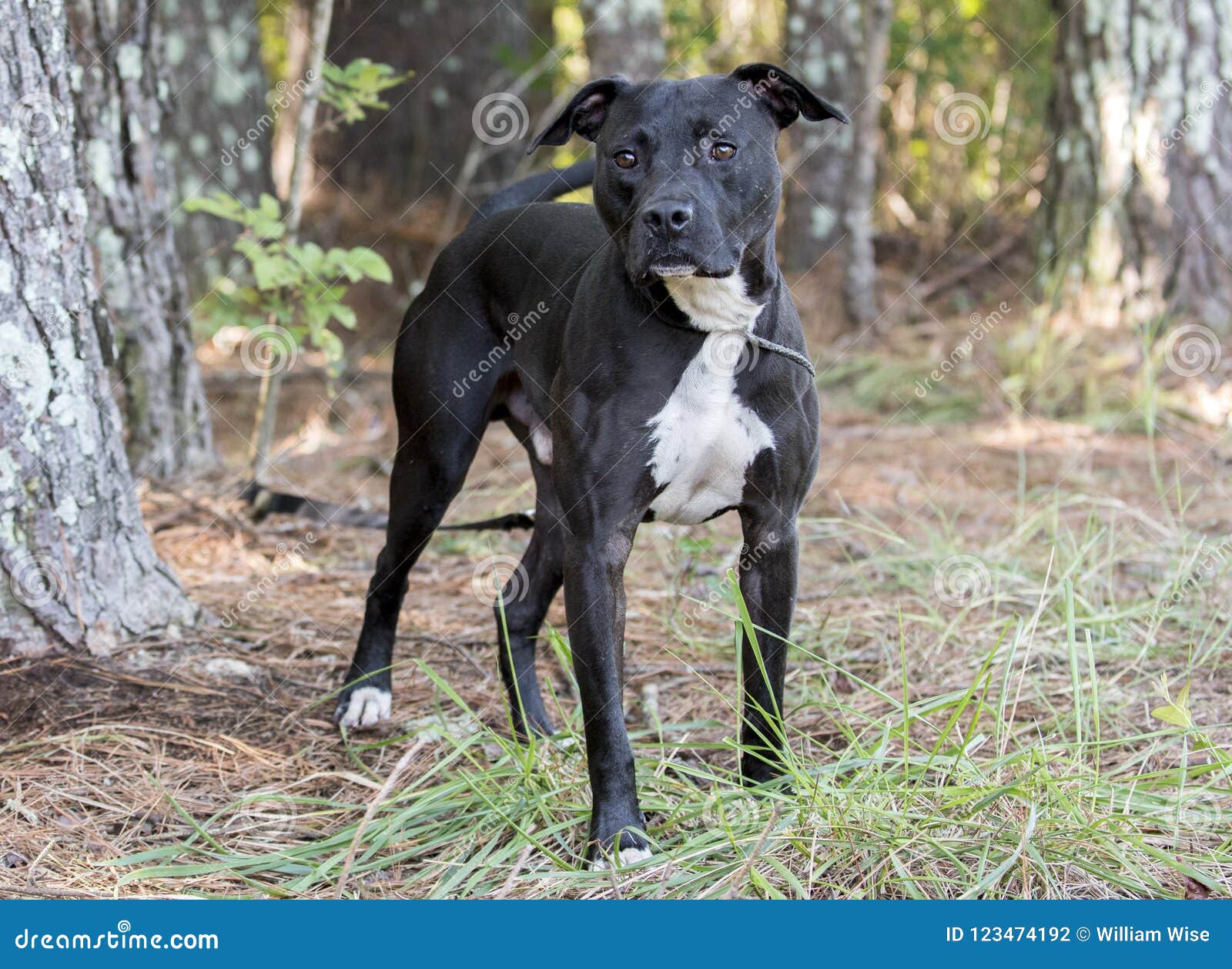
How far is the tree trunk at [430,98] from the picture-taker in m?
8.09

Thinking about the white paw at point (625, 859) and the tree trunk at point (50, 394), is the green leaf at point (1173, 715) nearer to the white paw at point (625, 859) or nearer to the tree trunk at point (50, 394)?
the white paw at point (625, 859)

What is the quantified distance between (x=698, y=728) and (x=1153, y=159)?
13.9ft

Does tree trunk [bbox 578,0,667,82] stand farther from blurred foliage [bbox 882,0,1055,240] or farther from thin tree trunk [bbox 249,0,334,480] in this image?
blurred foliage [bbox 882,0,1055,240]

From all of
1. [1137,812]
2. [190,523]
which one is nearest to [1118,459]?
[1137,812]

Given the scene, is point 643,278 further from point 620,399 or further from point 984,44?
point 984,44

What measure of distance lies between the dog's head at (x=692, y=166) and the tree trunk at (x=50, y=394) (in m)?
1.27

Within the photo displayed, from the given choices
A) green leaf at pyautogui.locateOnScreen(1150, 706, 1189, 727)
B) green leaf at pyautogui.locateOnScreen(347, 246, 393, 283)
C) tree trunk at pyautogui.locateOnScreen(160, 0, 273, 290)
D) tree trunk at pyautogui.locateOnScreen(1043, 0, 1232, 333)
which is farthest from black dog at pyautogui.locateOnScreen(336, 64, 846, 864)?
tree trunk at pyautogui.locateOnScreen(160, 0, 273, 290)

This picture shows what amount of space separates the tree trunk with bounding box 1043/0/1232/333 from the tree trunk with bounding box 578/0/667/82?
2.08m

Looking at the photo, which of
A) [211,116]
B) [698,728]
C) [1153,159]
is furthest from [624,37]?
[698,728]

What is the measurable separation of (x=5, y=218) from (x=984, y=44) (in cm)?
862

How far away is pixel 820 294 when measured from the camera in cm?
704

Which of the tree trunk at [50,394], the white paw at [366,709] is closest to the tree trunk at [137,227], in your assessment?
the tree trunk at [50,394]

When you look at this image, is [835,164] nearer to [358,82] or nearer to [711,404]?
[358,82]

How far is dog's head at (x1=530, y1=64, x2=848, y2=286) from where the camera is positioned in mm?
2449
